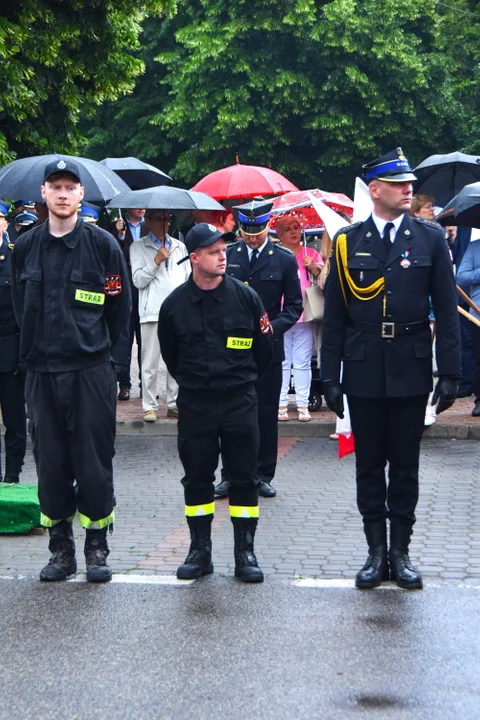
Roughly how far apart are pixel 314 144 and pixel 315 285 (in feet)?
64.2

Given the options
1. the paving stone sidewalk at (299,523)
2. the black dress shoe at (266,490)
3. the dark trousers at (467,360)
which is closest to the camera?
the paving stone sidewalk at (299,523)

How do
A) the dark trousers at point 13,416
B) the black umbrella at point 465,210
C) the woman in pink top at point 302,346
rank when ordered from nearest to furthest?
the dark trousers at point 13,416, the black umbrella at point 465,210, the woman in pink top at point 302,346

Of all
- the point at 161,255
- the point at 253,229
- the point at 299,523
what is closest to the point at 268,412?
the point at 299,523

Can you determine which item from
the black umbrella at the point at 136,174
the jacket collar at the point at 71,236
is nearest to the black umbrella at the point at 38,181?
the jacket collar at the point at 71,236

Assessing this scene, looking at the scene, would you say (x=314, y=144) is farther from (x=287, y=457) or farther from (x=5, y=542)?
(x=5, y=542)

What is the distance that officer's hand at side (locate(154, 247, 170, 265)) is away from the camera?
11555mm

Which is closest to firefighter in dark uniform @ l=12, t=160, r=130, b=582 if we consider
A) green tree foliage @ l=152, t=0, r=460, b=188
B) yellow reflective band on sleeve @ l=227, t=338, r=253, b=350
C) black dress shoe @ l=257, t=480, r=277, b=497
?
yellow reflective band on sleeve @ l=227, t=338, r=253, b=350

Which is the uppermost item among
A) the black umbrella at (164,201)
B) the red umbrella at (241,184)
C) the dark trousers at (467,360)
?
the red umbrella at (241,184)

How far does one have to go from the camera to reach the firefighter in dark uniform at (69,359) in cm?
600

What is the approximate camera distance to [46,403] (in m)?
6.09

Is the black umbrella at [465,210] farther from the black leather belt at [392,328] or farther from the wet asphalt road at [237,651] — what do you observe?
the wet asphalt road at [237,651]

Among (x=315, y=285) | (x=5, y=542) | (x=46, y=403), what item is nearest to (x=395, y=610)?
(x=46, y=403)

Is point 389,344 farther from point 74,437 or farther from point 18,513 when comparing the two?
point 18,513

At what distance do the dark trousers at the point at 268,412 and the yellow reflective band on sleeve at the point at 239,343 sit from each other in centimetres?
200
